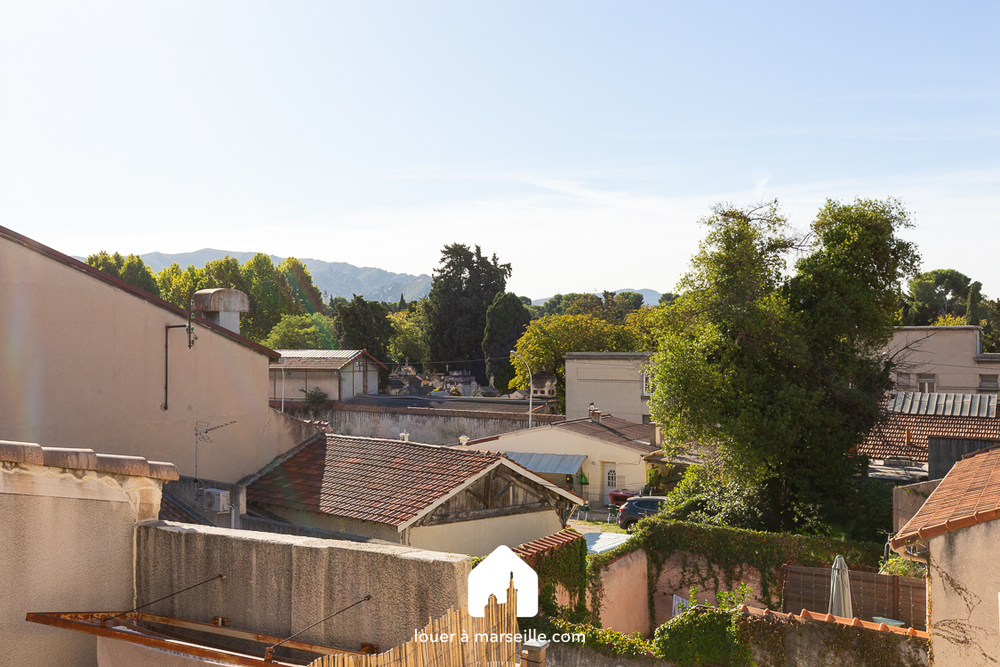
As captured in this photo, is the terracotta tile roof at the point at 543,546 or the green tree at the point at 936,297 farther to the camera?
the green tree at the point at 936,297

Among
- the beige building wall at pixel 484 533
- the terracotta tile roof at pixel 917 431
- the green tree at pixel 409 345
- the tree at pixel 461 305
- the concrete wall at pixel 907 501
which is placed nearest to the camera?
the beige building wall at pixel 484 533

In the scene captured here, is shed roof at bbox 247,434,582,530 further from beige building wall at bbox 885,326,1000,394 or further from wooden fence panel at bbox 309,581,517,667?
beige building wall at bbox 885,326,1000,394

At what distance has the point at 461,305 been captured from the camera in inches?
2660

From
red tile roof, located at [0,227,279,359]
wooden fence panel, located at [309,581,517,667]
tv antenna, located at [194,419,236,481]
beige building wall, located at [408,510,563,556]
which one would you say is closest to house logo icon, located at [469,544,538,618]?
beige building wall, located at [408,510,563,556]

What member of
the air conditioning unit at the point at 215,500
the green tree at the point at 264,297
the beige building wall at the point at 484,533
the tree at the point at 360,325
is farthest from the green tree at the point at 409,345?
the air conditioning unit at the point at 215,500

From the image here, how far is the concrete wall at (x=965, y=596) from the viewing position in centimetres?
842

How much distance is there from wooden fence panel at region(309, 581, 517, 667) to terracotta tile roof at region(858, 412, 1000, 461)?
19012 mm

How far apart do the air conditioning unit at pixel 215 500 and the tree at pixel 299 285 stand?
72.7 m

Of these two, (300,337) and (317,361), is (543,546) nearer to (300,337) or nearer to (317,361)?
(317,361)

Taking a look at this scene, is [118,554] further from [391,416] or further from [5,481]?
[391,416]

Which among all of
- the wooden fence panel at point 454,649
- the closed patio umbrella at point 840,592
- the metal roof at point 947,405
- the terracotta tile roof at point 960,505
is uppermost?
the wooden fence panel at point 454,649

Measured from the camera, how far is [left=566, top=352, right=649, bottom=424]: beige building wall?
130 feet

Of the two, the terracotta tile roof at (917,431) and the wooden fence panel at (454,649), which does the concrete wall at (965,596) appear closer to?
the wooden fence panel at (454,649)

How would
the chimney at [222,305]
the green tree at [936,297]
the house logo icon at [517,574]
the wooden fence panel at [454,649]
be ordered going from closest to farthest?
the wooden fence panel at [454,649] → the house logo icon at [517,574] → the chimney at [222,305] → the green tree at [936,297]
